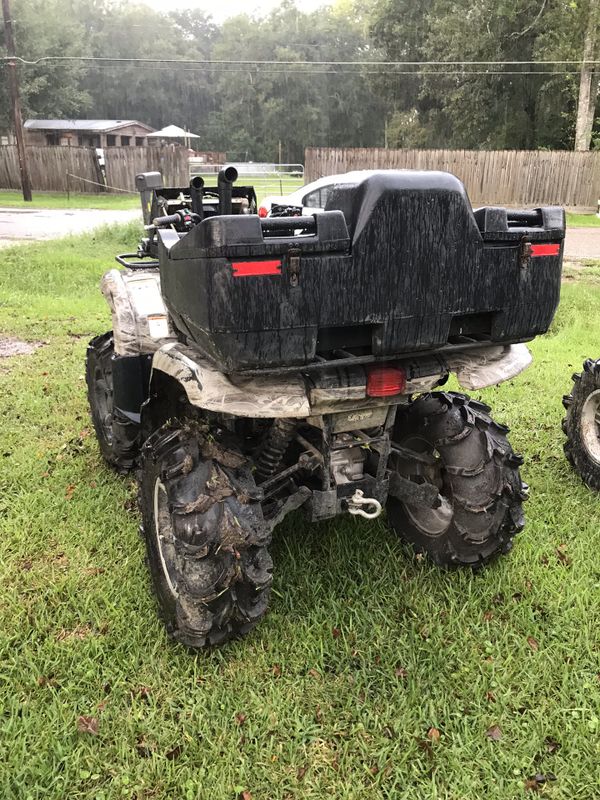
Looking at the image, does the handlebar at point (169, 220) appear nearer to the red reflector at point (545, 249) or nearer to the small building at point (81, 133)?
the red reflector at point (545, 249)

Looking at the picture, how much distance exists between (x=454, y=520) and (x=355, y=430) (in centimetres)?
72

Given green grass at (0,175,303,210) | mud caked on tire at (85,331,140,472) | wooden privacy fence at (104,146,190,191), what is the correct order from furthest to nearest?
wooden privacy fence at (104,146,190,191), green grass at (0,175,303,210), mud caked on tire at (85,331,140,472)

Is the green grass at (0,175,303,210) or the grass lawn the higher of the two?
the grass lawn

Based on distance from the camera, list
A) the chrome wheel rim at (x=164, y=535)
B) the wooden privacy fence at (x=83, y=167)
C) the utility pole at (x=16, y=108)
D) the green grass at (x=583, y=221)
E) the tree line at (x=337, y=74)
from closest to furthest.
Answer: the chrome wheel rim at (x=164, y=535) → the green grass at (x=583, y=221) → the utility pole at (x=16, y=108) → the wooden privacy fence at (x=83, y=167) → the tree line at (x=337, y=74)

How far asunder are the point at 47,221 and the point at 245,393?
17169 mm

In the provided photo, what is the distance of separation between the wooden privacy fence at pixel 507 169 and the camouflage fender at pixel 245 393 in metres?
19.3

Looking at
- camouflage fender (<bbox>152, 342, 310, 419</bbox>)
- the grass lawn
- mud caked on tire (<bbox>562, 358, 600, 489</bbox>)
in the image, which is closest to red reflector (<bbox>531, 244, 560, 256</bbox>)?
camouflage fender (<bbox>152, 342, 310, 419</bbox>)

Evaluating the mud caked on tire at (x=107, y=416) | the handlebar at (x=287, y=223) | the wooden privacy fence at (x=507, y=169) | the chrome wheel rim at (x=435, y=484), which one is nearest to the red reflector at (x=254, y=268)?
the handlebar at (x=287, y=223)

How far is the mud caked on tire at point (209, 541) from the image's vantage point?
8.07 ft

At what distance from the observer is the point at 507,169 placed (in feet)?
66.6

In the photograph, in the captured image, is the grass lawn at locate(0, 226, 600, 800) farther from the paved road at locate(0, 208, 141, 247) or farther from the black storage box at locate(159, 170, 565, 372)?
the paved road at locate(0, 208, 141, 247)

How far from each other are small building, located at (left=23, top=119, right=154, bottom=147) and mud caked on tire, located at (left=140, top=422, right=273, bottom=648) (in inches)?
1694

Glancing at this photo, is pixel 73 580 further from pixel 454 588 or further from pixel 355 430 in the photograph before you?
pixel 454 588

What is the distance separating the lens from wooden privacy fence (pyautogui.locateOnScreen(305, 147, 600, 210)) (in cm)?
2023
